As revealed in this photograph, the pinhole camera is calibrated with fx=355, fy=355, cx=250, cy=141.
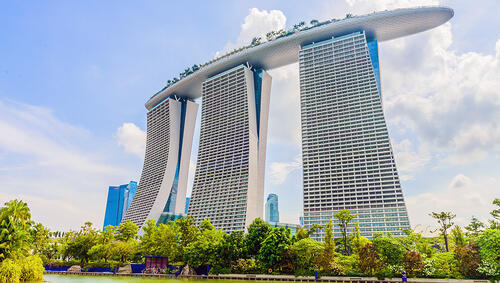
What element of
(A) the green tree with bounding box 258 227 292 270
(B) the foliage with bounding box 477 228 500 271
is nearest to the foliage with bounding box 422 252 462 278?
(B) the foliage with bounding box 477 228 500 271

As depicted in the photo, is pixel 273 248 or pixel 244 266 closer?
pixel 273 248

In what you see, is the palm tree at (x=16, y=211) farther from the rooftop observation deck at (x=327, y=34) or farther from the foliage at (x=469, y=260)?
the rooftop observation deck at (x=327, y=34)

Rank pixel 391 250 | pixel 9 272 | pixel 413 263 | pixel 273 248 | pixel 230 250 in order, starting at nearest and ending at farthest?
pixel 9 272, pixel 413 263, pixel 391 250, pixel 273 248, pixel 230 250

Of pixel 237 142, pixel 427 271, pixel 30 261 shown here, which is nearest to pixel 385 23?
pixel 237 142

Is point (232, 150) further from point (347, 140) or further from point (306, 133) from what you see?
point (347, 140)

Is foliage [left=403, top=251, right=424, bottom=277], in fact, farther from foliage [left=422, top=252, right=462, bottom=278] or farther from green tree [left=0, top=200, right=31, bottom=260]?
green tree [left=0, top=200, right=31, bottom=260]

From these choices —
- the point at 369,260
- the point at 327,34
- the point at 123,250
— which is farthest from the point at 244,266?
the point at 327,34

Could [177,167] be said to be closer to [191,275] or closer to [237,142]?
[237,142]
